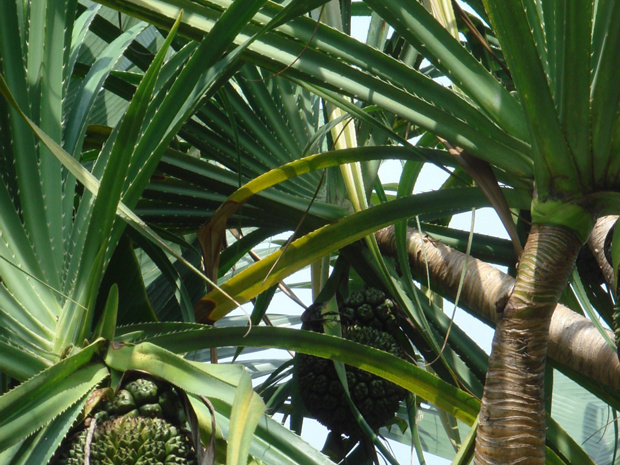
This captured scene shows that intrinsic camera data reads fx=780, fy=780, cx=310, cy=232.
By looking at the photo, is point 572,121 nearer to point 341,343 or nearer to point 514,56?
point 514,56

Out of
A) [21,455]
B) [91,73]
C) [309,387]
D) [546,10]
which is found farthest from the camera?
[309,387]

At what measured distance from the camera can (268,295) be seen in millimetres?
1339

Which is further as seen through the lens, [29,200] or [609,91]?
[29,200]

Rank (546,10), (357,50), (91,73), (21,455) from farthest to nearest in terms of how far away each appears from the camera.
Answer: (91,73), (357,50), (546,10), (21,455)

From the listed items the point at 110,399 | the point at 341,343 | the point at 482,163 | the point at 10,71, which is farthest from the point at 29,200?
the point at 482,163

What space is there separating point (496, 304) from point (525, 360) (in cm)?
8

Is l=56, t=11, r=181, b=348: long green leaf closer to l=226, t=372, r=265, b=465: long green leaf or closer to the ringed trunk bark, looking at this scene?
l=226, t=372, r=265, b=465: long green leaf

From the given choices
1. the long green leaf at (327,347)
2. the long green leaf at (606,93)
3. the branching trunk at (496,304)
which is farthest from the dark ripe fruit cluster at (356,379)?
the long green leaf at (606,93)

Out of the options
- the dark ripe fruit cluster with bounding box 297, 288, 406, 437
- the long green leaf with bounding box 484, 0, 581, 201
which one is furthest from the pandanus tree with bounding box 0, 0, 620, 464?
the dark ripe fruit cluster with bounding box 297, 288, 406, 437

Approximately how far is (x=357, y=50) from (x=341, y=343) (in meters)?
0.39

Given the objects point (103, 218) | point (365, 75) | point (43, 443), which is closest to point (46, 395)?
point (43, 443)

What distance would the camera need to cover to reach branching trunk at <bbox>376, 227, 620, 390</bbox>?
3.54 ft

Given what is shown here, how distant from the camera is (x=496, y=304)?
2.95 ft

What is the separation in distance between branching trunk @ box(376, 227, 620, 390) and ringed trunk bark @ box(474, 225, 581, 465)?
38 millimetres
